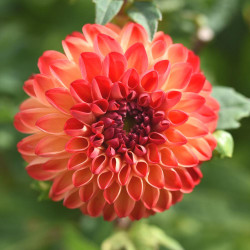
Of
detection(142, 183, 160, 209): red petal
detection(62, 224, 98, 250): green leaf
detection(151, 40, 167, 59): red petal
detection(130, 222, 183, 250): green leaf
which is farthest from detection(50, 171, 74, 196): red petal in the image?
detection(62, 224, 98, 250): green leaf

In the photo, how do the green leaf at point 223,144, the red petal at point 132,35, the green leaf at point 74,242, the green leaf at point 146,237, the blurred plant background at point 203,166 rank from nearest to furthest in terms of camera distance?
the red petal at point 132,35
the green leaf at point 223,144
the green leaf at point 146,237
the green leaf at point 74,242
the blurred plant background at point 203,166

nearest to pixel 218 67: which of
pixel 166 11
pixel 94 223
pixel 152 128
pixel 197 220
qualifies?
pixel 166 11

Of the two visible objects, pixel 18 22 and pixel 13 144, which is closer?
pixel 13 144

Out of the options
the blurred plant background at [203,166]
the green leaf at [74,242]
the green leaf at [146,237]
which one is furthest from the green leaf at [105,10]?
the green leaf at [74,242]

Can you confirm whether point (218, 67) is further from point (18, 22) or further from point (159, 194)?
point (159, 194)

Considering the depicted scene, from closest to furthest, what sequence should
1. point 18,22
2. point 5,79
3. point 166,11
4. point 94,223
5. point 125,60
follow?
point 125,60 → point 166,11 → point 94,223 → point 5,79 → point 18,22

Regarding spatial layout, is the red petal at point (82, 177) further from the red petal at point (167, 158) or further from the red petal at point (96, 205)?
Result: the red petal at point (167, 158)
